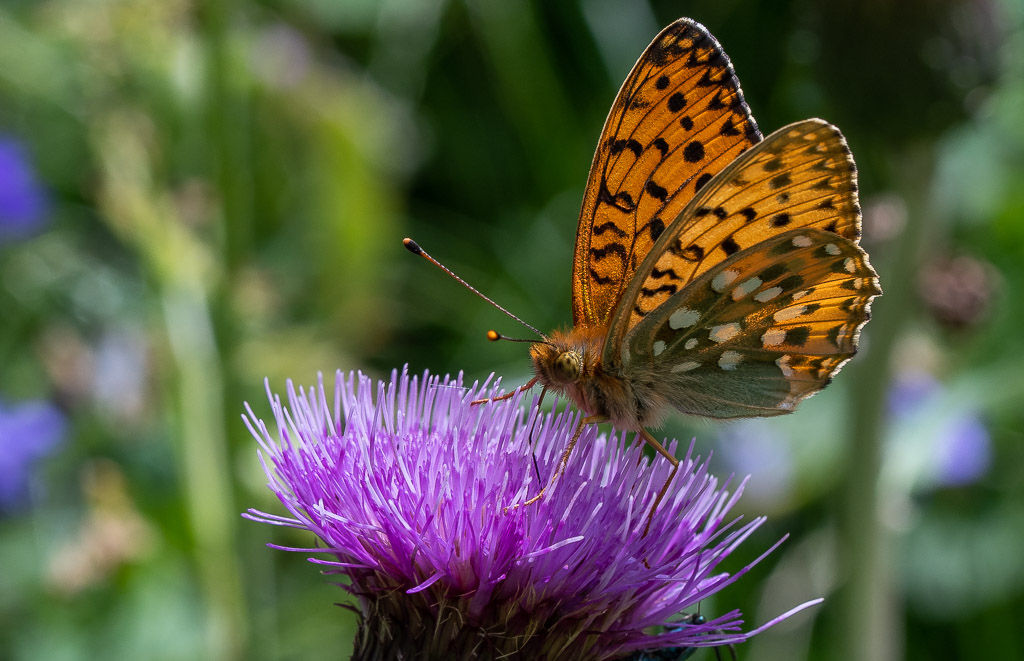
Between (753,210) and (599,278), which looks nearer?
(753,210)

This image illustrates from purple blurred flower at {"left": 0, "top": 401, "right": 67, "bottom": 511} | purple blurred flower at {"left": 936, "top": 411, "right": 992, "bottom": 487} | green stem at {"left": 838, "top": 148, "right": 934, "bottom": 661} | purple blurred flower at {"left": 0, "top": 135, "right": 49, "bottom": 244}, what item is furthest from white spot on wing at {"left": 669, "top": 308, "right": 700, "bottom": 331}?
purple blurred flower at {"left": 0, "top": 135, "right": 49, "bottom": 244}

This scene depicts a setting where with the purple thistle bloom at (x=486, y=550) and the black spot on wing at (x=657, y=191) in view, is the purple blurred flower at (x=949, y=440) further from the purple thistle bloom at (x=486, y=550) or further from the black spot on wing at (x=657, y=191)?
the purple thistle bloom at (x=486, y=550)

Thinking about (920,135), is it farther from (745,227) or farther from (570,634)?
(570,634)

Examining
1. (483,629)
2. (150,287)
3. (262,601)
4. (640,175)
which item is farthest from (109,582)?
(640,175)

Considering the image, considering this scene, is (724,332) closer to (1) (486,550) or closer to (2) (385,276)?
(1) (486,550)

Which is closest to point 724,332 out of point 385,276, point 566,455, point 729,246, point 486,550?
point 729,246

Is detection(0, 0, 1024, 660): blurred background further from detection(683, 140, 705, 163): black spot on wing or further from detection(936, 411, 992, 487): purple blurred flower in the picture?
detection(683, 140, 705, 163): black spot on wing
